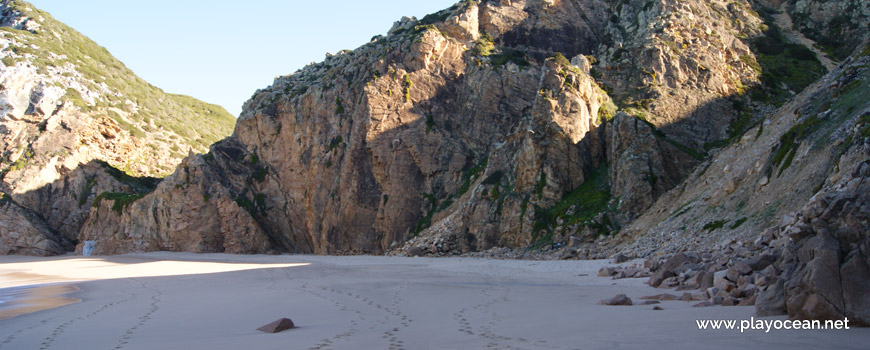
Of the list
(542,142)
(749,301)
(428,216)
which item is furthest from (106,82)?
(749,301)

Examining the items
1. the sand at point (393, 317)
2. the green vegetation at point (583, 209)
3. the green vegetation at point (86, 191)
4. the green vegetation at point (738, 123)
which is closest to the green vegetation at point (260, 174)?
the green vegetation at point (86, 191)

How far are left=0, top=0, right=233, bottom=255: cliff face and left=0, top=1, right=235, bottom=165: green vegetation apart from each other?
19cm

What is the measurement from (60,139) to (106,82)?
724 inches

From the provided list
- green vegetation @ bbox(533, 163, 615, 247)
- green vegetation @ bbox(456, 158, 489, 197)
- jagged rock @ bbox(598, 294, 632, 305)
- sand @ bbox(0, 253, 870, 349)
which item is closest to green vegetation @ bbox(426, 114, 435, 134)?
green vegetation @ bbox(456, 158, 489, 197)

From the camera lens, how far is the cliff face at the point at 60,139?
41438 mm

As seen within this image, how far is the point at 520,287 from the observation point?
44.3 feet

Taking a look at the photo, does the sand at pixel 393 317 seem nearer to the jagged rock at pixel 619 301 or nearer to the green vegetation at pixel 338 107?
the jagged rock at pixel 619 301

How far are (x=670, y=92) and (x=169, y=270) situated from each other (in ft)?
89.5

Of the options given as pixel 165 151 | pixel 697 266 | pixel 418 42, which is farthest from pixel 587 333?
pixel 165 151

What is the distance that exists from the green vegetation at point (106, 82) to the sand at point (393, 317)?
142 feet

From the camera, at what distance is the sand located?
6164 millimetres

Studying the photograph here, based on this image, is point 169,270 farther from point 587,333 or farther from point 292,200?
point 587,333

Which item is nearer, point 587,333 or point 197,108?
point 587,333

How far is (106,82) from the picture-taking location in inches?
2350
